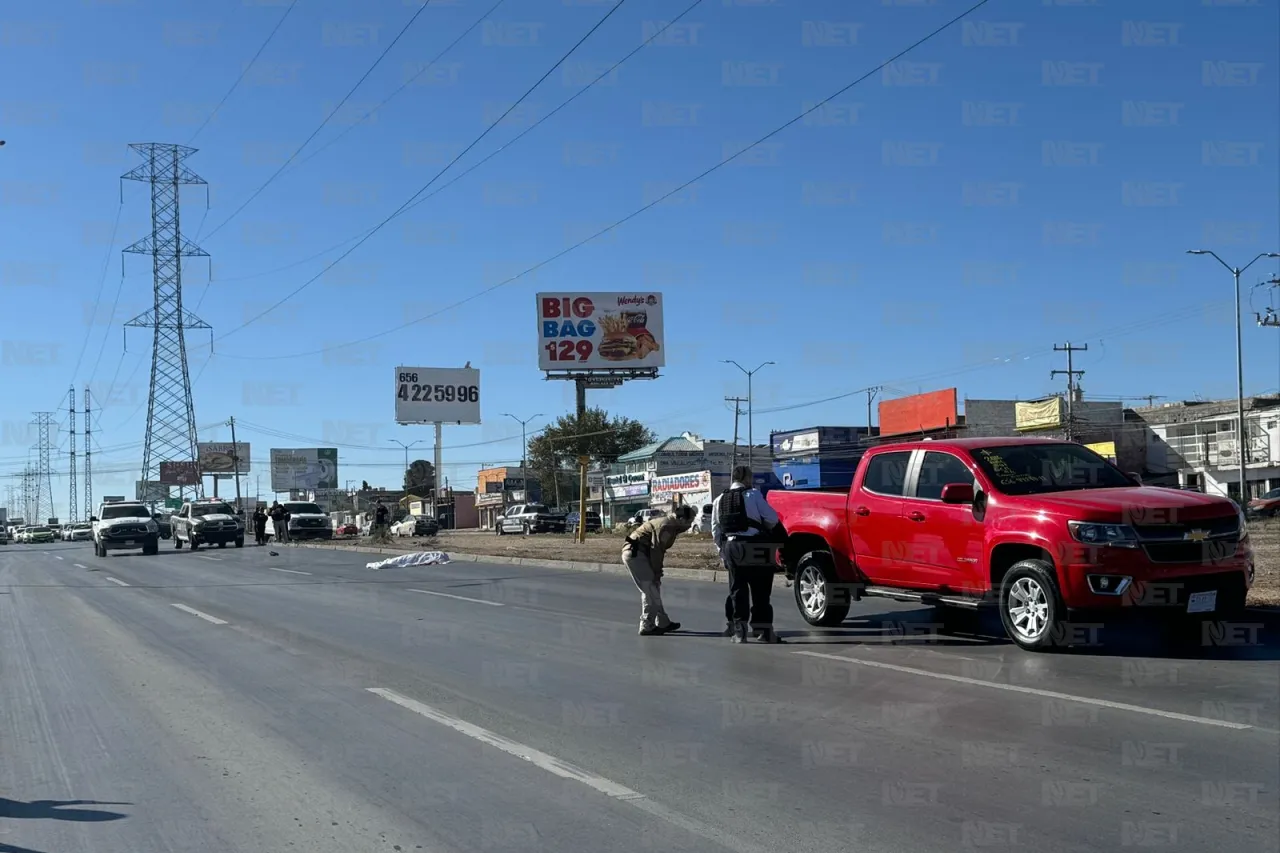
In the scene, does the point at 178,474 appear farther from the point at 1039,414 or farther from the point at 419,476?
the point at 1039,414

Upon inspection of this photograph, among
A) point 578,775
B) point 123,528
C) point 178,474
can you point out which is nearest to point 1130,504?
point 578,775

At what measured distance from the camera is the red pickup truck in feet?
30.7

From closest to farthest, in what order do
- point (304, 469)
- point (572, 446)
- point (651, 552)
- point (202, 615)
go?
point (651, 552), point (202, 615), point (572, 446), point (304, 469)

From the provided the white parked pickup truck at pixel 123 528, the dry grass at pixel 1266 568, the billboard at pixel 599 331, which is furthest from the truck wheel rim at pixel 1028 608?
the billboard at pixel 599 331

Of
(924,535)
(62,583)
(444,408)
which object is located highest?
(444,408)

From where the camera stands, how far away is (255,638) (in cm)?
1240

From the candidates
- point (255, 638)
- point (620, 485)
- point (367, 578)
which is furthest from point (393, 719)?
point (620, 485)

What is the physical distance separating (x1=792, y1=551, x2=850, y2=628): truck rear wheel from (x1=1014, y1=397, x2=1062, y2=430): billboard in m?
49.5

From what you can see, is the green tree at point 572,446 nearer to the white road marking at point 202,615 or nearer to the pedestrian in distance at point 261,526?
the pedestrian in distance at point 261,526

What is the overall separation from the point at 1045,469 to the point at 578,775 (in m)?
6.31

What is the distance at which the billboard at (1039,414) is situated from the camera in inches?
2320

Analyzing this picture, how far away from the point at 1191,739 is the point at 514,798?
4140 mm

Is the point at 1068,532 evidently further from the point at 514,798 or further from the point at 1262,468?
the point at 1262,468

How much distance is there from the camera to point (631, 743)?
22.7ft
